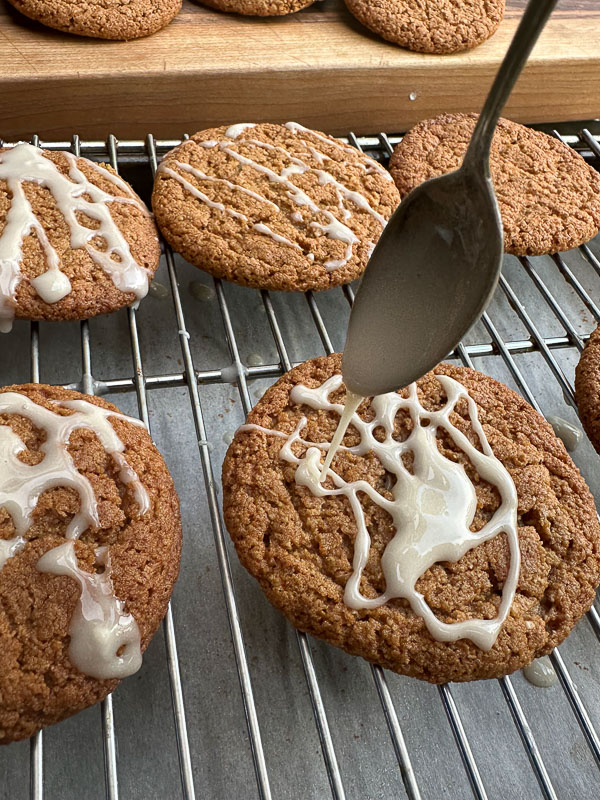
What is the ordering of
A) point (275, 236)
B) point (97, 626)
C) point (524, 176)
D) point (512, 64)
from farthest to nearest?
point (524, 176), point (275, 236), point (97, 626), point (512, 64)

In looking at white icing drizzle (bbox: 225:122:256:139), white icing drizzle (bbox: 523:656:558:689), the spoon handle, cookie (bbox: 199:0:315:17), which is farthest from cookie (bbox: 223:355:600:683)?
cookie (bbox: 199:0:315:17)

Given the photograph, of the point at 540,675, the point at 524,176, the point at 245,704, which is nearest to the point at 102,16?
the point at 524,176

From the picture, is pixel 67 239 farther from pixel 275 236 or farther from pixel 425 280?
pixel 425 280

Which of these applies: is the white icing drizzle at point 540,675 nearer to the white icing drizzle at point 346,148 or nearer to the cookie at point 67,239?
the cookie at point 67,239

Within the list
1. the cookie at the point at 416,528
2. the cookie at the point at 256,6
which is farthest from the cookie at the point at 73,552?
the cookie at the point at 256,6

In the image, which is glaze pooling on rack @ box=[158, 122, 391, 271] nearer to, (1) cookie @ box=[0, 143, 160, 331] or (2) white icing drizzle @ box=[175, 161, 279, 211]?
(2) white icing drizzle @ box=[175, 161, 279, 211]

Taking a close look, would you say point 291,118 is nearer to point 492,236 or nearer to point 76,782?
point 492,236

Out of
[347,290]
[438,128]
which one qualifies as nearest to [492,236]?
[347,290]
